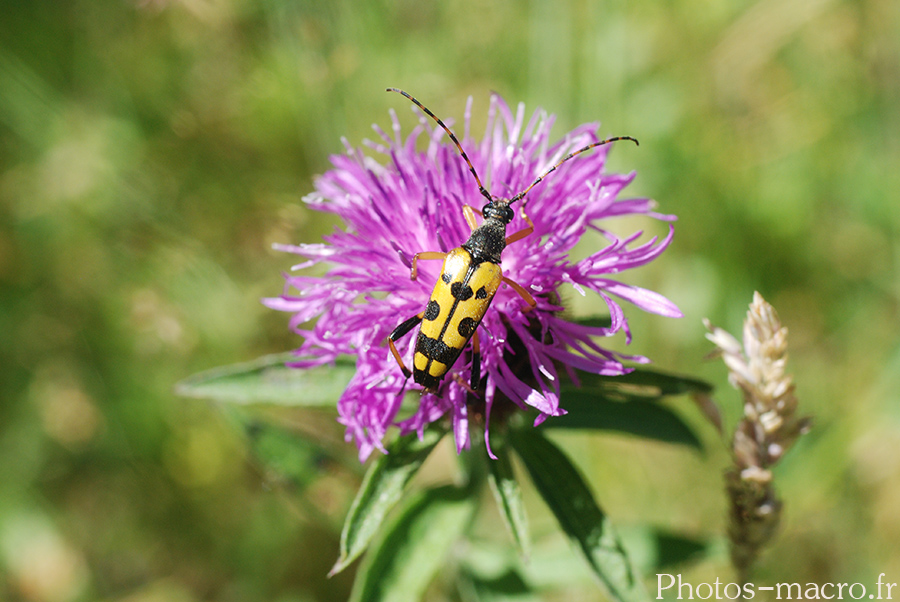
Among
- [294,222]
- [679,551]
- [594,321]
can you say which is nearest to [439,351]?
[594,321]

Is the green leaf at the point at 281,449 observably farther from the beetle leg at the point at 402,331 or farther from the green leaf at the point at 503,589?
the beetle leg at the point at 402,331

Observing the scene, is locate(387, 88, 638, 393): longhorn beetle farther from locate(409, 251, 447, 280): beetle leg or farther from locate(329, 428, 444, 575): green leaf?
locate(329, 428, 444, 575): green leaf

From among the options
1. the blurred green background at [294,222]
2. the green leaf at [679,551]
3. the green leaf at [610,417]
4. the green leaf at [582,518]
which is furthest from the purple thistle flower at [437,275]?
the blurred green background at [294,222]

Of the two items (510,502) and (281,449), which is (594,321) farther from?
(281,449)

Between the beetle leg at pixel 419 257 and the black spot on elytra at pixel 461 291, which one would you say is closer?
the black spot on elytra at pixel 461 291

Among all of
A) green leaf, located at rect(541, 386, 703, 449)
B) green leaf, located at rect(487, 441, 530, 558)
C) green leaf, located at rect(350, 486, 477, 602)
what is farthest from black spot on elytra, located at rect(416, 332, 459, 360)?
green leaf, located at rect(350, 486, 477, 602)

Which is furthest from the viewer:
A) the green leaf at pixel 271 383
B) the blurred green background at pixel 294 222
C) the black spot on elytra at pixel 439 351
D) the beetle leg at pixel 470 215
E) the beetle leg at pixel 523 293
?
the blurred green background at pixel 294 222
